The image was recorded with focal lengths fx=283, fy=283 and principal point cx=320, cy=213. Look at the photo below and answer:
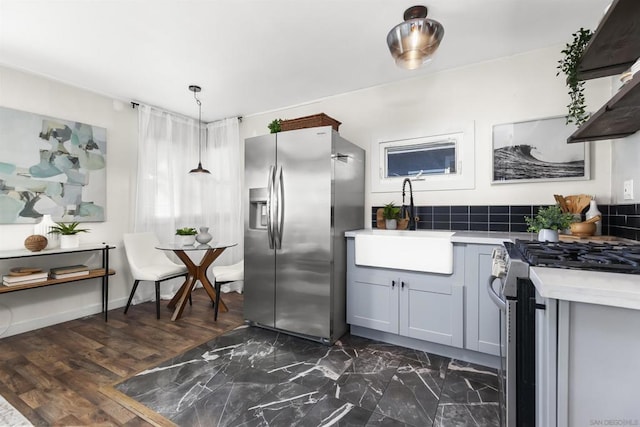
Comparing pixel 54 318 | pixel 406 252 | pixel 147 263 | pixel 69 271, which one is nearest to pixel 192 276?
pixel 147 263

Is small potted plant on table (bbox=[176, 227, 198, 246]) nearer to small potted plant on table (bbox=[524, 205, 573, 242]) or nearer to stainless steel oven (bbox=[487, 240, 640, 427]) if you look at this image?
stainless steel oven (bbox=[487, 240, 640, 427])

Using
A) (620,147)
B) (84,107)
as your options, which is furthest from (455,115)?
(84,107)

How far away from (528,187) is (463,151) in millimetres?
593

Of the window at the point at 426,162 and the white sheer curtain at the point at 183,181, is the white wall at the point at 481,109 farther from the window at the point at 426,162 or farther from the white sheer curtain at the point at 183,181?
the white sheer curtain at the point at 183,181

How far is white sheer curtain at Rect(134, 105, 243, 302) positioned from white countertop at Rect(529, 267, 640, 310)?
3.54 metres

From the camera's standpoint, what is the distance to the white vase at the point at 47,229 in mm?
2657

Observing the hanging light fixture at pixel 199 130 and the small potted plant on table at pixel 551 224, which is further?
the hanging light fixture at pixel 199 130

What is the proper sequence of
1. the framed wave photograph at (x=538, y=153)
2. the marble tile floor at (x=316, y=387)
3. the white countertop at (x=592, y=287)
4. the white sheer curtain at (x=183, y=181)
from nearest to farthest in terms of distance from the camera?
Answer: the white countertop at (x=592, y=287) → the marble tile floor at (x=316, y=387) → the framed wave photograph at (x=538, y=153) → the white sheer curtain at (x=183, y=181)

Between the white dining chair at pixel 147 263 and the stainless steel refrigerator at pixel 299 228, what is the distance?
94 cm

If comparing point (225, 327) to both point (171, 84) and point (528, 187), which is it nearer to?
point (171, 84)

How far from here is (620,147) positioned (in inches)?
74.9

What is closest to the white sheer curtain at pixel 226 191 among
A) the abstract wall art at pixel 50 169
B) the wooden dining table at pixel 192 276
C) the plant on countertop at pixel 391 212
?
the wooden dining table at pixel 192 276

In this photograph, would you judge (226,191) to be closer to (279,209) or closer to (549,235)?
(279,209)

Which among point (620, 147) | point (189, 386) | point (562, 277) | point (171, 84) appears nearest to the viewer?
point (562, 277)
